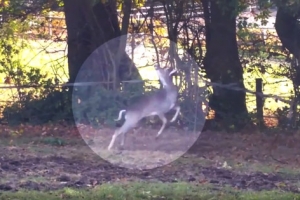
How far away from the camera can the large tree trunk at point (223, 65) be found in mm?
15977

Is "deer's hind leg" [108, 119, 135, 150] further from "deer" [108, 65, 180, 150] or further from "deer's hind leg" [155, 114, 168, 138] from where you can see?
"deer's hind leg" [155, 114, 168, 138]

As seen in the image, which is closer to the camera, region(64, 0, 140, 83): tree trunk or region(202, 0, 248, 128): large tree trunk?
region(202, 0, 248, 128): large tree trunk

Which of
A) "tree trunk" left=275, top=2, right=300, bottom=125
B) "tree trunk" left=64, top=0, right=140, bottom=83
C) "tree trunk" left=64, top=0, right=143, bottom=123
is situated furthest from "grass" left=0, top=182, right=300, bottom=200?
"tree trunk" left=64, top=0, right=140, bottom=83

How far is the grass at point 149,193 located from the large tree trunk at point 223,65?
6076mm

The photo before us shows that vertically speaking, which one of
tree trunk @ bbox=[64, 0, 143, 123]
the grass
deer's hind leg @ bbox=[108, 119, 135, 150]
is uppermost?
tree trunk @ bbox=[64, 0, 143, 123]

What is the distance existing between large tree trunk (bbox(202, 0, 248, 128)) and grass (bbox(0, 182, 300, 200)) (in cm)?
608

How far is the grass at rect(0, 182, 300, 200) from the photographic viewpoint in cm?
936

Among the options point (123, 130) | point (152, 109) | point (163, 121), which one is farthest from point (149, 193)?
point (163, 121)

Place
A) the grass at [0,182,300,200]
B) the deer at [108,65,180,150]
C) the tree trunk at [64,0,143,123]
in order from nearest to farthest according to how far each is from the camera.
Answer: the grass at [0,182,300,200]
the deer at [108,65,180,150]
the tree trunk at [64,0,143,123]

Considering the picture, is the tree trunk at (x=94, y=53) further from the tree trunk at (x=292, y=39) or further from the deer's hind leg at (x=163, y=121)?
the tree trunk at (x=292, y=39)

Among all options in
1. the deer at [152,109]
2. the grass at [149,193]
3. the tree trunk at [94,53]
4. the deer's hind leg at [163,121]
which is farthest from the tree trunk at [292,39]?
the grass at [149,193]

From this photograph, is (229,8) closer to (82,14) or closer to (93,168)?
(82,14)

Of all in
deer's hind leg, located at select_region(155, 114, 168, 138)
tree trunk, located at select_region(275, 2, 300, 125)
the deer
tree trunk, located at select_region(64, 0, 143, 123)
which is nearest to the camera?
the deer

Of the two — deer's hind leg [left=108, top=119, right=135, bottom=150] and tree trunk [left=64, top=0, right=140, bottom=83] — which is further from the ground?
tree trunk [left=64, top=0, right=140, bottom=83]
